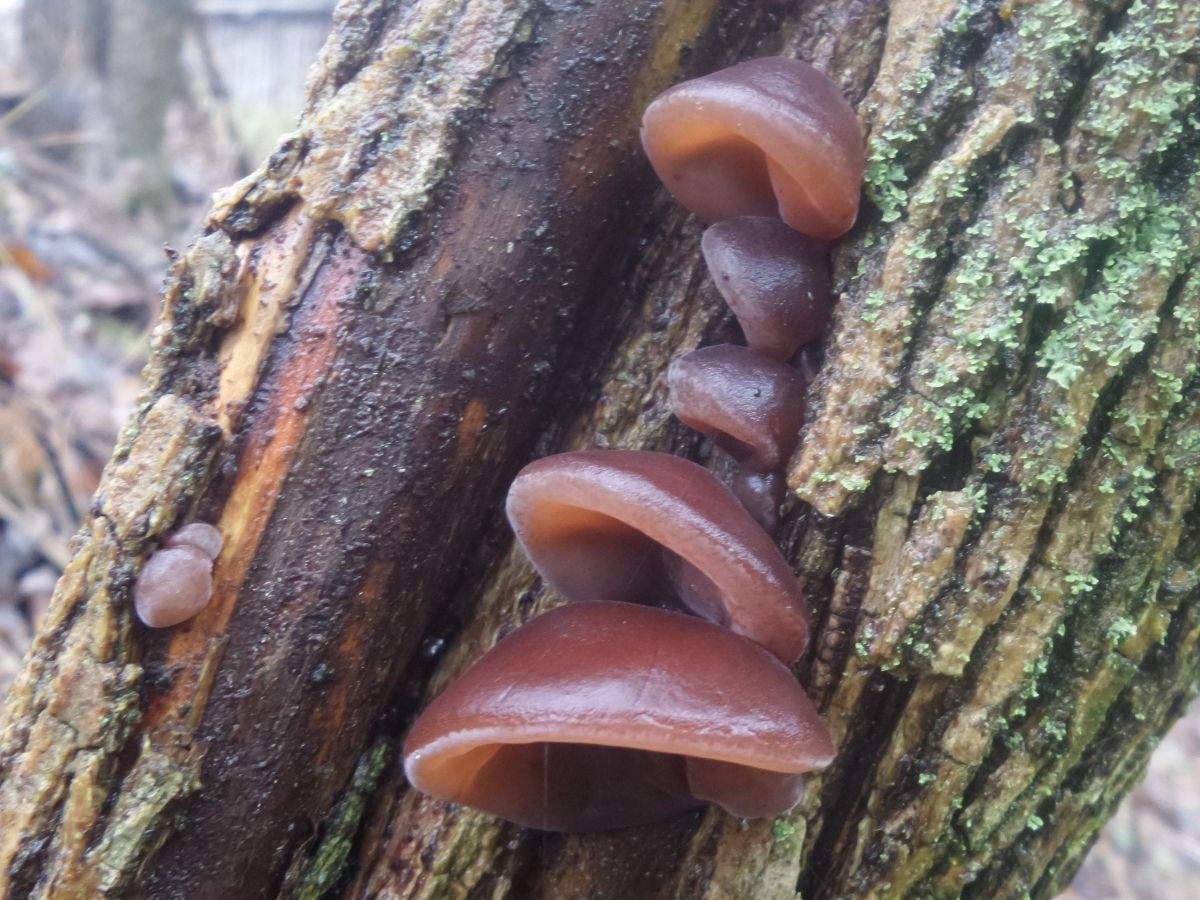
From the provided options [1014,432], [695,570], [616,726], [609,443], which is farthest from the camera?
[609,443]

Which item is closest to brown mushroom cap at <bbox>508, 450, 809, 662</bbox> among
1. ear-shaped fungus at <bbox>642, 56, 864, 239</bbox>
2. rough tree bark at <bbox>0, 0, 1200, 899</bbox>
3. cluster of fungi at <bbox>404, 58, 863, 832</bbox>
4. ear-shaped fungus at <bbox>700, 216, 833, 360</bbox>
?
cluster of fungi at <bbox>404, 58, 863, 832</bbox>

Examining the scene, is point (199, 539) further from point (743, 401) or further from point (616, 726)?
point (743, 401)

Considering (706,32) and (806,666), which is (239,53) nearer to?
(706,32)

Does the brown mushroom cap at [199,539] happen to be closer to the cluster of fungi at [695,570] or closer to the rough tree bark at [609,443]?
the rough tree bark at [609,443]

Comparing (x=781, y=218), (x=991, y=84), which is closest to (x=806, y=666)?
(x=781, y=218)

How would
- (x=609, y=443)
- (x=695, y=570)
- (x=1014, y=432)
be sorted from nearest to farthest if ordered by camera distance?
1. (x=1014, y=432)
2. (x=695, y=570)
3. (x=609, y=443)

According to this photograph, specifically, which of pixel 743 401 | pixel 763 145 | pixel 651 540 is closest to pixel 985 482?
pixel 743 401

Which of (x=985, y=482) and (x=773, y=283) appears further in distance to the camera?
(x=773, y=283)

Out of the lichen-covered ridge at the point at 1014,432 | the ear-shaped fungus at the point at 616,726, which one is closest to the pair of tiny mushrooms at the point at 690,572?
the ear-shaped fungus at the point at 616,726
